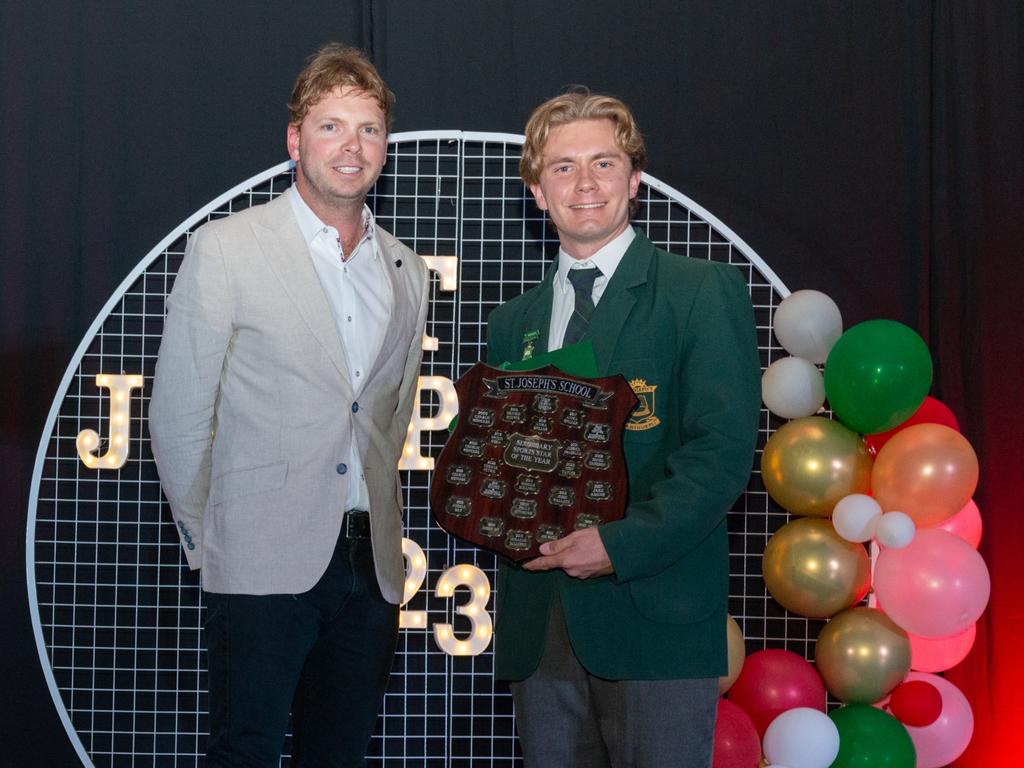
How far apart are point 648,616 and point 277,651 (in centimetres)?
84

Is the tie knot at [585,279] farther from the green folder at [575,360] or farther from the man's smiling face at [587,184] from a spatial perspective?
the green folder at [575,360]

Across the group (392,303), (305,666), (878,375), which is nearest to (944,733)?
(878,375)

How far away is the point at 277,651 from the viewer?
2.33 metres

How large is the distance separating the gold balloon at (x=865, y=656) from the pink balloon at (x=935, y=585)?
0.24 ft

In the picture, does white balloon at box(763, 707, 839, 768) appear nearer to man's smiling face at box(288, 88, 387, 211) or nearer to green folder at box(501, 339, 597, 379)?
green folder at box(501, 339, 597, 379)

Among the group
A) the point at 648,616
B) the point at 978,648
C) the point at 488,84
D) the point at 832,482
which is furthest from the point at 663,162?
the point at 648,616

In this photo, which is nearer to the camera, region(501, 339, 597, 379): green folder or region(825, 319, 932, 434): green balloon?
region(501, 339, 597, 379): green folder

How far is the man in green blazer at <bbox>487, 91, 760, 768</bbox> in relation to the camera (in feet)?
6.34

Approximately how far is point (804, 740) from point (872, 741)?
205mm

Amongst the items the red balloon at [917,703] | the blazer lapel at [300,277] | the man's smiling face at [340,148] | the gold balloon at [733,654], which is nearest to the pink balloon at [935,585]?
the red balloon at [917,703]

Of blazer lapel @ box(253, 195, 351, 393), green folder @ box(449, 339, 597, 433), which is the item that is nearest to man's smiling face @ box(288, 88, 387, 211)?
blazer lapel @ box(253, 195, 351, 393)

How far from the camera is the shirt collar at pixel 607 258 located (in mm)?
2186

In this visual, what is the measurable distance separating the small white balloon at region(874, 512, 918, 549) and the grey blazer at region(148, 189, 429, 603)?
1389mm

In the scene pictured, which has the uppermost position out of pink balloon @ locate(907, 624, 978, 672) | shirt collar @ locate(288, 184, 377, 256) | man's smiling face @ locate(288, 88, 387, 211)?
man's smiling face @ locate(288, 88, 387, 211)
